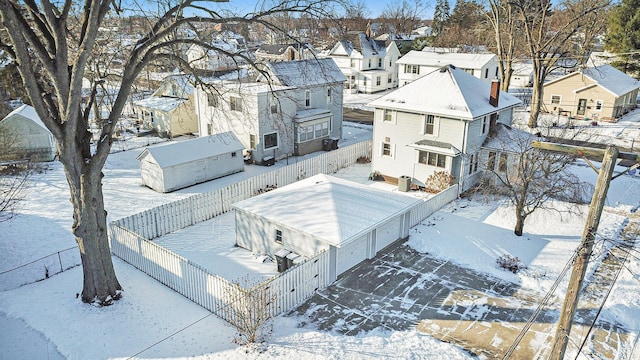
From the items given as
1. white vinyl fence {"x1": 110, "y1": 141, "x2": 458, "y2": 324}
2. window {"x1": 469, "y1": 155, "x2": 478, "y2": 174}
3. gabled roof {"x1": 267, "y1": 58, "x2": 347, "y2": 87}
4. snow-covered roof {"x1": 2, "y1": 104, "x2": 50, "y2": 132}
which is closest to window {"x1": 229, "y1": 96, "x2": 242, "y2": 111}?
gabled roof {"x1": 267, "y1": 58, "x2": 347, "y2": 87}

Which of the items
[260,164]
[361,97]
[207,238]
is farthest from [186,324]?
[361,97]

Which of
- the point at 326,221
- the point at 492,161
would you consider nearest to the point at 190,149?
the point at 326,221

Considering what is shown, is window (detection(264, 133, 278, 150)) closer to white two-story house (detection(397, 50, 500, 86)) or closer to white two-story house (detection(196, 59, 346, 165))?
white two-story house (detection(196, 59, 346, 165))

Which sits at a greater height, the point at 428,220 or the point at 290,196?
the point at 290,196

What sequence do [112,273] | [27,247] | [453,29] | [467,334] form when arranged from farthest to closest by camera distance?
1. [453,29]
2. [27,247]
3. [112,273]
4. [467,334]

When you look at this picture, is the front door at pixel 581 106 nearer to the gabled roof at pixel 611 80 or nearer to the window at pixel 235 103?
the gabled roof at pixel 611 80

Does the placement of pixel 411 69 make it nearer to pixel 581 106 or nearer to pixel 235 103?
pixel 581 106

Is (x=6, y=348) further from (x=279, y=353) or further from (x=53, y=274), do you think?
(x=279, y=353)
